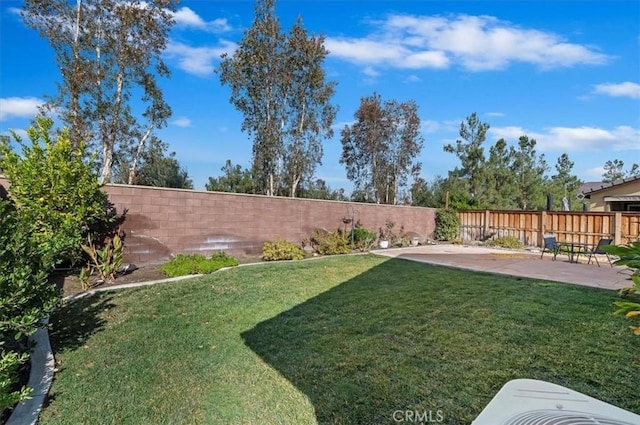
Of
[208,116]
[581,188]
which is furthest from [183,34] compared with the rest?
[581,188]

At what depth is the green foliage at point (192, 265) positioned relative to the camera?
22.0ft

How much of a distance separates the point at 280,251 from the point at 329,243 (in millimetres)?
1992

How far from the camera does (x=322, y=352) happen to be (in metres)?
3.27

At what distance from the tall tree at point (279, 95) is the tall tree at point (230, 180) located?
1.60 metres

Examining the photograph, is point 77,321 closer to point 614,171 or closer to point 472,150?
point 472,150

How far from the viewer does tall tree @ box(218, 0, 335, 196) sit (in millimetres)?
13312

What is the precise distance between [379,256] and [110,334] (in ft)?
24.6

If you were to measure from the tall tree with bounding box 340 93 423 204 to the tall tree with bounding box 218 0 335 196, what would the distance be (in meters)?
4.68

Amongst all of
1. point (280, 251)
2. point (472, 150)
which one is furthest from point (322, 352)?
point (472, 150)

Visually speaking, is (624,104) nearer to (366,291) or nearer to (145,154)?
(366,291)

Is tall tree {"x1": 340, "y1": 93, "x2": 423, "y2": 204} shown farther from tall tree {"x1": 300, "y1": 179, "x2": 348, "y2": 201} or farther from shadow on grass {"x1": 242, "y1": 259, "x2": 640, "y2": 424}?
shadow on grass {"x1": 242, "y1": 259, "x2": 640, "y2": 424}

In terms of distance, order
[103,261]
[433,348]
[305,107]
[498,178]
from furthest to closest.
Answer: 1. [498,178]
2. [305,107]
3. [103,261]
4. [433,348]

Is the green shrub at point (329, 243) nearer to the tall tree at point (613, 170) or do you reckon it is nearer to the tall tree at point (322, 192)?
the tall tree at point (322, 192)

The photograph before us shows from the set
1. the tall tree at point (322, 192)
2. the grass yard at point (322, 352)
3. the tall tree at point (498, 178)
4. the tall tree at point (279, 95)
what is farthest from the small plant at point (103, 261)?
the tall tree at point (498, 178)
